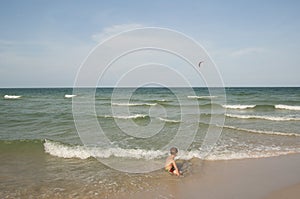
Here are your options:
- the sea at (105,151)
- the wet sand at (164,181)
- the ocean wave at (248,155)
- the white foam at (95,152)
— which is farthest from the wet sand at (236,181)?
the white foam at (95,152)

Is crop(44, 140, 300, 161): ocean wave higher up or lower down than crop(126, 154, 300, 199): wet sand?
higher up

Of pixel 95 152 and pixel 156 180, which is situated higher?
pixel 95 152

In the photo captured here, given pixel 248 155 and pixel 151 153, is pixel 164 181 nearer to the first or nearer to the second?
pixel 151 153

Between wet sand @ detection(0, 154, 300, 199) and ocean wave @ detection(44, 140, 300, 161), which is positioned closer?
wet sand @ detection(0, 154, 300, 199)

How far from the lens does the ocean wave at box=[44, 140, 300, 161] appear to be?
9.36 m

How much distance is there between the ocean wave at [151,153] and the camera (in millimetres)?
9359

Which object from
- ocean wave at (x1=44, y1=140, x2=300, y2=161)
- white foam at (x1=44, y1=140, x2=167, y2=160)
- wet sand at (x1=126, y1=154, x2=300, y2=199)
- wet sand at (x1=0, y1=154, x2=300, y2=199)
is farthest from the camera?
white foam at (x1=44, y1=140, x2=167, y2=160)

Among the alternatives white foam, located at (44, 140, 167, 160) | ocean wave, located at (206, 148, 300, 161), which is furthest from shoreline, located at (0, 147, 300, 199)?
white foam, located at (44, 140, 167, 160)

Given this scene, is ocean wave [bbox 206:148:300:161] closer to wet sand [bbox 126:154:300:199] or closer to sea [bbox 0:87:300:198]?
sea [bbox 0:87:300:198]

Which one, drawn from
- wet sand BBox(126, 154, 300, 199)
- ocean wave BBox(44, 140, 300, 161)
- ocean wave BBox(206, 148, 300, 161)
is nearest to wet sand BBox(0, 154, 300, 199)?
wet sand BBox(126, 154, 300, 199)

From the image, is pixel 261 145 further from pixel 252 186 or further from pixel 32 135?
pixel 32 135

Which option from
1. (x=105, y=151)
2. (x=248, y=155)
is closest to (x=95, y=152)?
(x=105, y=151)

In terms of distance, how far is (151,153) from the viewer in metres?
9.91

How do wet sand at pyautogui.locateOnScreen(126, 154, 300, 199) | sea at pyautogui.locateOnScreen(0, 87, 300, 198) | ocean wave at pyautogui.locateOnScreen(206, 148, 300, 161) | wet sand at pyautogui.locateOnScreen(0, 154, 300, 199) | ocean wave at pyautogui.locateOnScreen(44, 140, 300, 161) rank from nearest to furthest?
wet sand at pyautogui.locateOnScreen(126, 154, 300, 199)
wet sand at pyautogui.locateOnScreen(0, 154, 300, 199)
sea at pyautogui.locateOnScreen(0, 87, 300, 198)
ocean wave at pyautogui.locateOnScreen(206, 148, 300, 161)
ocean wave at pyautogui.locateOnScreen(44, 140, 300, 161)
